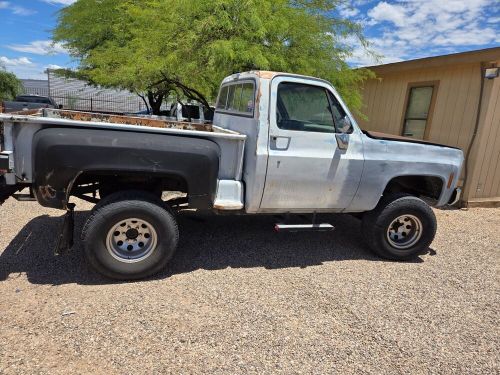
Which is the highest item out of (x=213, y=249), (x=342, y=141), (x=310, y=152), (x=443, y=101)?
(x=443, y=101)

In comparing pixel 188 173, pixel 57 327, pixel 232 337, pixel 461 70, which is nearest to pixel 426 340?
pixel 232 337

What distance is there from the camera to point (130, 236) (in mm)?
3699

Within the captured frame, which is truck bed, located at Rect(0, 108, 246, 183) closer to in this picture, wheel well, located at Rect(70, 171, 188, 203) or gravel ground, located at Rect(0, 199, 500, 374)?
wheel well, located at Rect(70, 171, 188, 203)

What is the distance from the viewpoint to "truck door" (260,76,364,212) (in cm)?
396

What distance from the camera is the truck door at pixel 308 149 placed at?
3957 mm

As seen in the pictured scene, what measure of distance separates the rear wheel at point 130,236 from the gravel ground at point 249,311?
184 mm

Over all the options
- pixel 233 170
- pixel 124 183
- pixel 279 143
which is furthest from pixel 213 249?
pixel 279 143

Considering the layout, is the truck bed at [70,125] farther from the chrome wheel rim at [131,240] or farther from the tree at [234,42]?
the tree at [234,42]

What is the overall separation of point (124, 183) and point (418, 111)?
24.7 ft

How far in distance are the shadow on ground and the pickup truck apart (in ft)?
1.32

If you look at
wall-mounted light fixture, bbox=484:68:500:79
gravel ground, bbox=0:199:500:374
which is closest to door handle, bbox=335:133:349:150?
gravel ground, bbox=0:199:500:374

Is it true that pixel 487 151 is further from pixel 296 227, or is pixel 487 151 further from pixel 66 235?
pixel 66 235

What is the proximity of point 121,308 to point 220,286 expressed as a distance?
953mm

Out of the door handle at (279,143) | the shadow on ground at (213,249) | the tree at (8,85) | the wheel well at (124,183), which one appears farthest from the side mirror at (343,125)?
the tree at (8,85)
